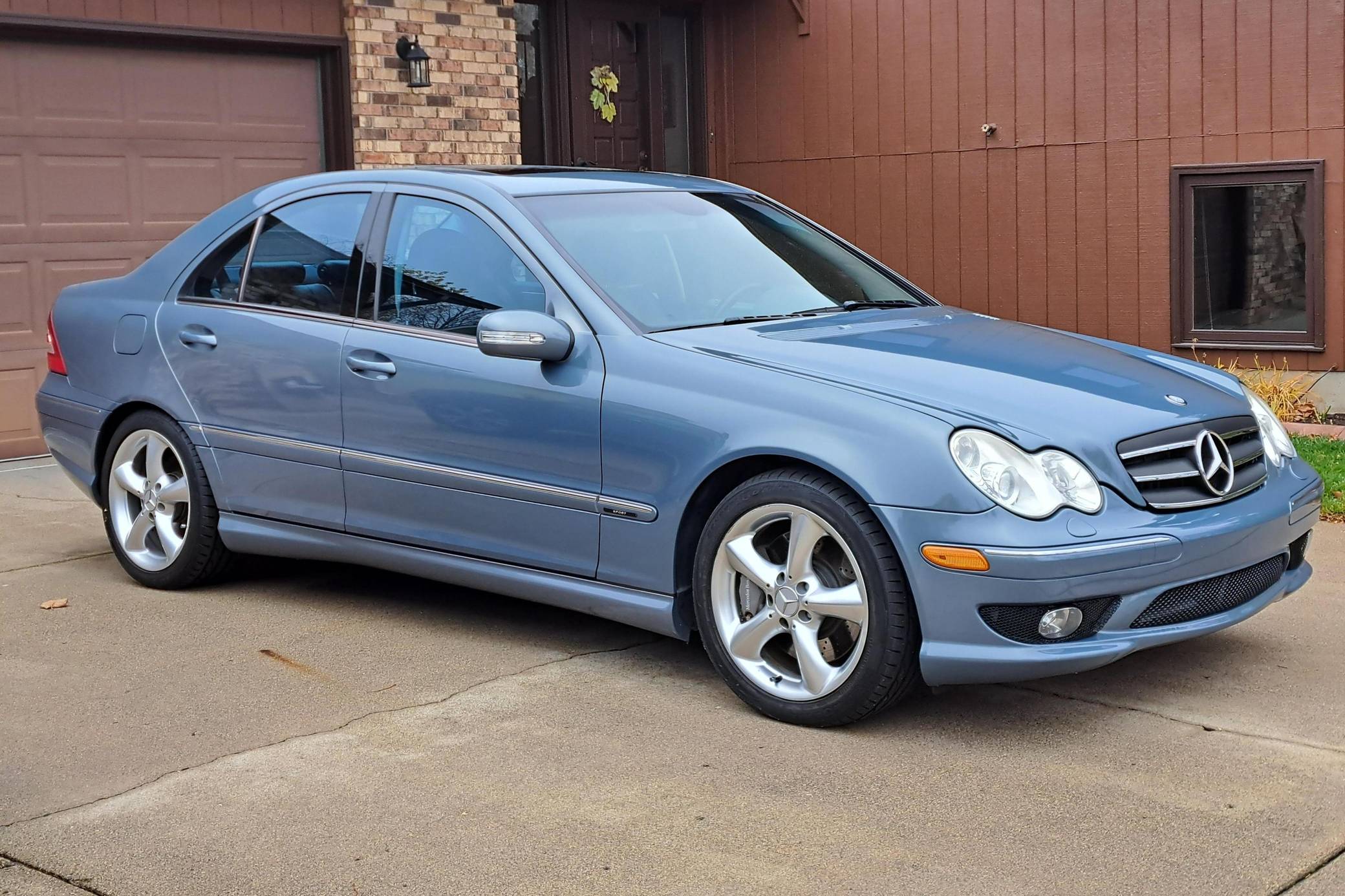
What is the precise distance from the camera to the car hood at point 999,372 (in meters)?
4.04

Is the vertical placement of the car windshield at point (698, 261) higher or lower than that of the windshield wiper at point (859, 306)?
higher

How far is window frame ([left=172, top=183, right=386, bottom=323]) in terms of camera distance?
5375 mm

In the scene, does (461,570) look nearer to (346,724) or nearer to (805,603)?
(346,724)

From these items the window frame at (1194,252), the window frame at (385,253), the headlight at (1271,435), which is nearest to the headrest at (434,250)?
the window frame at (385,253)

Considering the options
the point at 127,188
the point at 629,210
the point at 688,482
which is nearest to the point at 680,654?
the point at 688,482

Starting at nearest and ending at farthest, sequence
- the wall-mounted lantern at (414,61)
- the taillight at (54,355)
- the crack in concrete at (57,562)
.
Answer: the taillight at (54,355)
the crack in concrete at (57,562)
the wall-mounted lantern at (414,61)

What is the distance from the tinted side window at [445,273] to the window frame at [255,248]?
0.11 metres

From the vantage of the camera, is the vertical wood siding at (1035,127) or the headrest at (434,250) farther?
the vertical wood siding at (1035,127)

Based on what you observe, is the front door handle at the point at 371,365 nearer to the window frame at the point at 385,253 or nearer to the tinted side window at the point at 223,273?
the window frame at the point at 385,253

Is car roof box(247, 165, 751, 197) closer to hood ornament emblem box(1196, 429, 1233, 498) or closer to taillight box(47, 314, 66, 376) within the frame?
taillight box(47, 314, 66, 376)

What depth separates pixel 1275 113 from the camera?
1061cm

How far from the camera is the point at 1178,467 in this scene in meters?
4.14

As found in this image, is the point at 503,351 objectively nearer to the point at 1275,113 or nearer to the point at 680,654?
the point at 680,654

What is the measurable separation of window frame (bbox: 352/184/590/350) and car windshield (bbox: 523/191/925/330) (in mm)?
117
